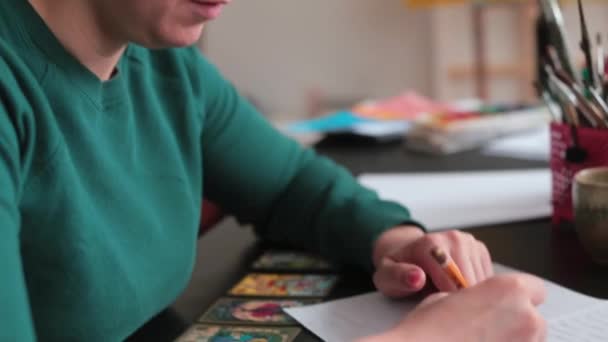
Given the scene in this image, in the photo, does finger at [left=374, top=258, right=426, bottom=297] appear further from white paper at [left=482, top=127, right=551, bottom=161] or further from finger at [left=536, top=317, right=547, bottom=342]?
Result: white paper at [left=482, top=127, right=551, bottom=161]

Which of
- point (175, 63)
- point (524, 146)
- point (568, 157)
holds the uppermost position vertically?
point (175, 63)

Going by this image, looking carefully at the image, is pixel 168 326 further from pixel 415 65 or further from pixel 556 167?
pixel 415 65

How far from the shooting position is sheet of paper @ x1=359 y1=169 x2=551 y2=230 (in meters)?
0.93

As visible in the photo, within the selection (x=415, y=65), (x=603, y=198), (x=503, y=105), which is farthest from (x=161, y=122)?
(x=415, y=65)

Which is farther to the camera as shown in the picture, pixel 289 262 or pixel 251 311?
pixel 289 262

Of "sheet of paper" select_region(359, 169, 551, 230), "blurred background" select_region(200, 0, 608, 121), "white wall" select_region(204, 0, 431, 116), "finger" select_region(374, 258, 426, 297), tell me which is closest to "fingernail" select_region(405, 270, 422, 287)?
"finger" select_region(374, 258, 426, 297)

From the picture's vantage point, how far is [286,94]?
319 cm

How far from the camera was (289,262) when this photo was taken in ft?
2.71

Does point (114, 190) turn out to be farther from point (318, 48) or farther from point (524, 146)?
point (318, 48)

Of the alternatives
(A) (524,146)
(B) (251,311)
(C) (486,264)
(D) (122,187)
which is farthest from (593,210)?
(A) (524,146)

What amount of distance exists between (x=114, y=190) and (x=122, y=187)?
0.01m

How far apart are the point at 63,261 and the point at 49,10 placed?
208 mm

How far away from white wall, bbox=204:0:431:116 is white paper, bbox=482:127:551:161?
156cm

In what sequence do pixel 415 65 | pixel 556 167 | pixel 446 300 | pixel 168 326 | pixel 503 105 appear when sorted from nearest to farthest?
1. pixel 446 300
2. pixel 168 326
3. pixel 556 167
4. pixel 503 105
5. pixel 415 65
